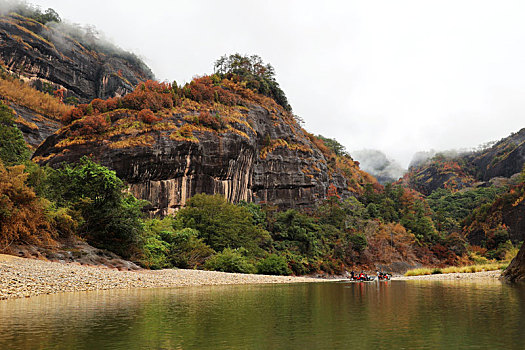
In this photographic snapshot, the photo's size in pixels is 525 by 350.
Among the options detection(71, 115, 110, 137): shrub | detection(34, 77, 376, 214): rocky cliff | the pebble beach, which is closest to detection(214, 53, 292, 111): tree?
detection(34, 77, 376, 214): rocky cliff

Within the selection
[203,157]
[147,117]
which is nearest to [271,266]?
[203,157]

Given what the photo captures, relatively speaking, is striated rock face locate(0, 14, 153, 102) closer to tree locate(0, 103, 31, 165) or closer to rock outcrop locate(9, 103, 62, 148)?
rock outcrop locate(9, 103, 62, 148)

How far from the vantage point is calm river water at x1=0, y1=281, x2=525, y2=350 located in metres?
6.57

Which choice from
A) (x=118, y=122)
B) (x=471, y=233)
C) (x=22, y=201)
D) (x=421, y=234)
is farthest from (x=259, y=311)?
(x=471, y=233)

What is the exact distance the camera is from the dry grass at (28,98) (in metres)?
67.8

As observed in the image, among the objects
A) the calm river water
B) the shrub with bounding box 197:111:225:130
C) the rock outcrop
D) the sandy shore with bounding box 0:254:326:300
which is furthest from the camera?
the rock outcrop

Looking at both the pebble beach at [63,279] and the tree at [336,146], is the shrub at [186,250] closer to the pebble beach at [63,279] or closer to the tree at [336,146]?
the pebble beach at [63,279]

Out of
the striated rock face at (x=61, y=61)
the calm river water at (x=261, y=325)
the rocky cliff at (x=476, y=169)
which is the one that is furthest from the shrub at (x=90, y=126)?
the rocky cliff at (x=476, y=169)

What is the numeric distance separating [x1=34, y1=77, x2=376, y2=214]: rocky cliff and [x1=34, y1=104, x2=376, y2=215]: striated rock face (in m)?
0.12

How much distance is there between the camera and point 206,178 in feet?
180

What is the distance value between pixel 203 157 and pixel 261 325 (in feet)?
154

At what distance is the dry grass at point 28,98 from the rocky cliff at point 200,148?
23729 millimetres

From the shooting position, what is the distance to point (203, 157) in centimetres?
5441

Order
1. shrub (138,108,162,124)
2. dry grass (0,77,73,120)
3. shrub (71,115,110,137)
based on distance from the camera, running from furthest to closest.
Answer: dry grass (0,77,73,120) < shrub (138,108,162,124) < shrub (71,115,110,137)
